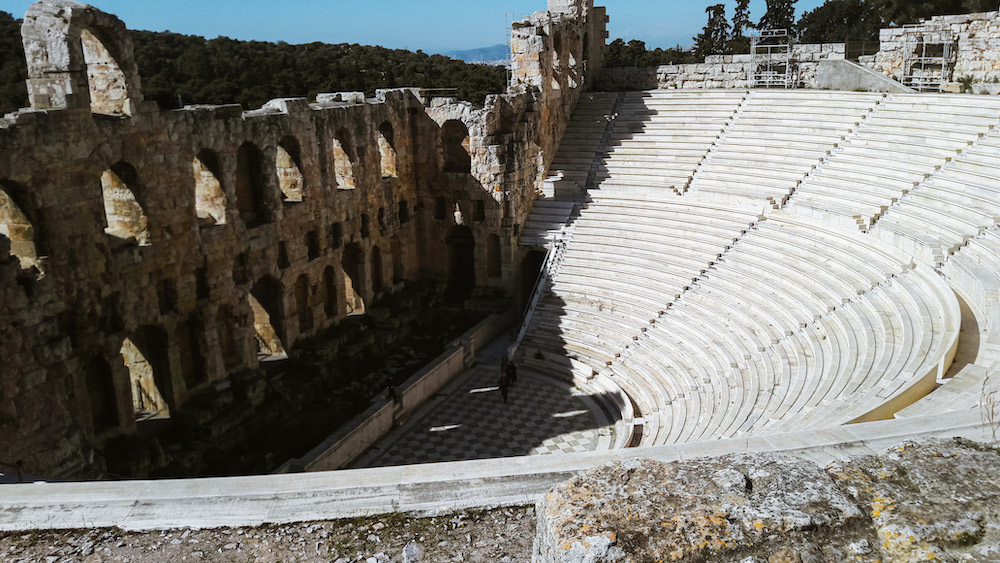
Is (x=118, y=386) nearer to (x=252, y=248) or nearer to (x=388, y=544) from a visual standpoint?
(x=252, y=248)

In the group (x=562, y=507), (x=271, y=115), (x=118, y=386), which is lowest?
(x=118, y=386)

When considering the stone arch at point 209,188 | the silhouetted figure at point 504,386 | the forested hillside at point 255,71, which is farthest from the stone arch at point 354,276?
the forested hillside at point 255,71

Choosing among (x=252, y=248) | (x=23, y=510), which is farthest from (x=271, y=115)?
(x=23, y=510)

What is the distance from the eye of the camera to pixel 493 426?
1585 centimetres

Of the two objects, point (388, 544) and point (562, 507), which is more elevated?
point (562, 507)

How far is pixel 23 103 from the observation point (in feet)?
75.8

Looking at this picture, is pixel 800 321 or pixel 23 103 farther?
pixel 23 103

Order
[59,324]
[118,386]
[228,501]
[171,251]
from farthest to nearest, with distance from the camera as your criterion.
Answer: [171,251]
[118,386]
[59,324]
[228,501]

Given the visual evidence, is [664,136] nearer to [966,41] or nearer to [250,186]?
[966,41]

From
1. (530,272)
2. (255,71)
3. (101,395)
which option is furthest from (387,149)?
(255,71)

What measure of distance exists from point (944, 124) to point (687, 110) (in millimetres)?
7265

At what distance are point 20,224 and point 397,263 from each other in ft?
36.6

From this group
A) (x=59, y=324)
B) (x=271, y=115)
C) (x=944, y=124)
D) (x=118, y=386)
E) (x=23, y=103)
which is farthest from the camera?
(x=23, y=103)

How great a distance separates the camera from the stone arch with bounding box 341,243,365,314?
19906 mm
